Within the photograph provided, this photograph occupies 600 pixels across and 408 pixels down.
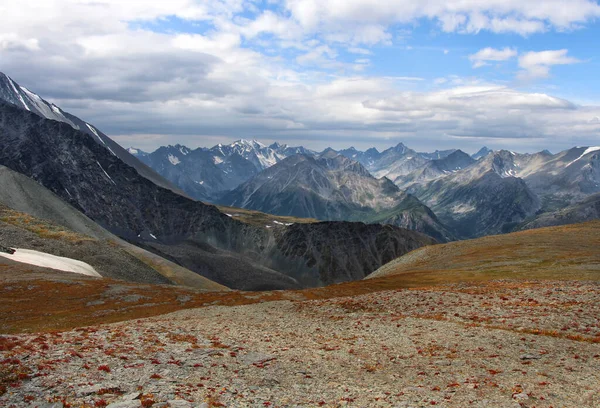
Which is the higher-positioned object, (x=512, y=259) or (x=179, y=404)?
(x=179, y=404)

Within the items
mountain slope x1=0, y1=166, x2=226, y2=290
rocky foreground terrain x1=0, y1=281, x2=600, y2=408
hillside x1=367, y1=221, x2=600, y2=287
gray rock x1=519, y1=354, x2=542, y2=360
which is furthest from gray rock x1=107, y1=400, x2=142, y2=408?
mountain slope x1=0, y1=166, x2=226, y2=290

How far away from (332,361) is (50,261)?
101511 millimetres

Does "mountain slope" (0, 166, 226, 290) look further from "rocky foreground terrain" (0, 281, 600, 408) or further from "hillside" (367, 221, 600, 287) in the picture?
"rocky foreground terrain" (0, 281, 600, 408)

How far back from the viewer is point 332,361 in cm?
3055

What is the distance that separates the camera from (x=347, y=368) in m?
29.0

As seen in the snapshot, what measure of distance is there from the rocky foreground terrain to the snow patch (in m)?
76.6

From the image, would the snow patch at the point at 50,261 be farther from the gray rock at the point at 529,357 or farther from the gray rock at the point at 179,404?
the gray rock at the point at 529,357

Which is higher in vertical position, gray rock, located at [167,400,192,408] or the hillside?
gray rock, located at [167,400,192,408]

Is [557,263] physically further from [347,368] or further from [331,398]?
[331,398]

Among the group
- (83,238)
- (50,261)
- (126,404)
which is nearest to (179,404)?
(126,404)

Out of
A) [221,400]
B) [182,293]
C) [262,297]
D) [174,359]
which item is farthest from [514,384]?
[182,293]

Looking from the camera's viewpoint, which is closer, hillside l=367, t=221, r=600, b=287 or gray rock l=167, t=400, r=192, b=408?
gray rock l=167, t=400, r=192, b=408

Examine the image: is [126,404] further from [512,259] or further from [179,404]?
[512,259]

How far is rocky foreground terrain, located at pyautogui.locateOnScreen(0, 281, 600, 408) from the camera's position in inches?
893
